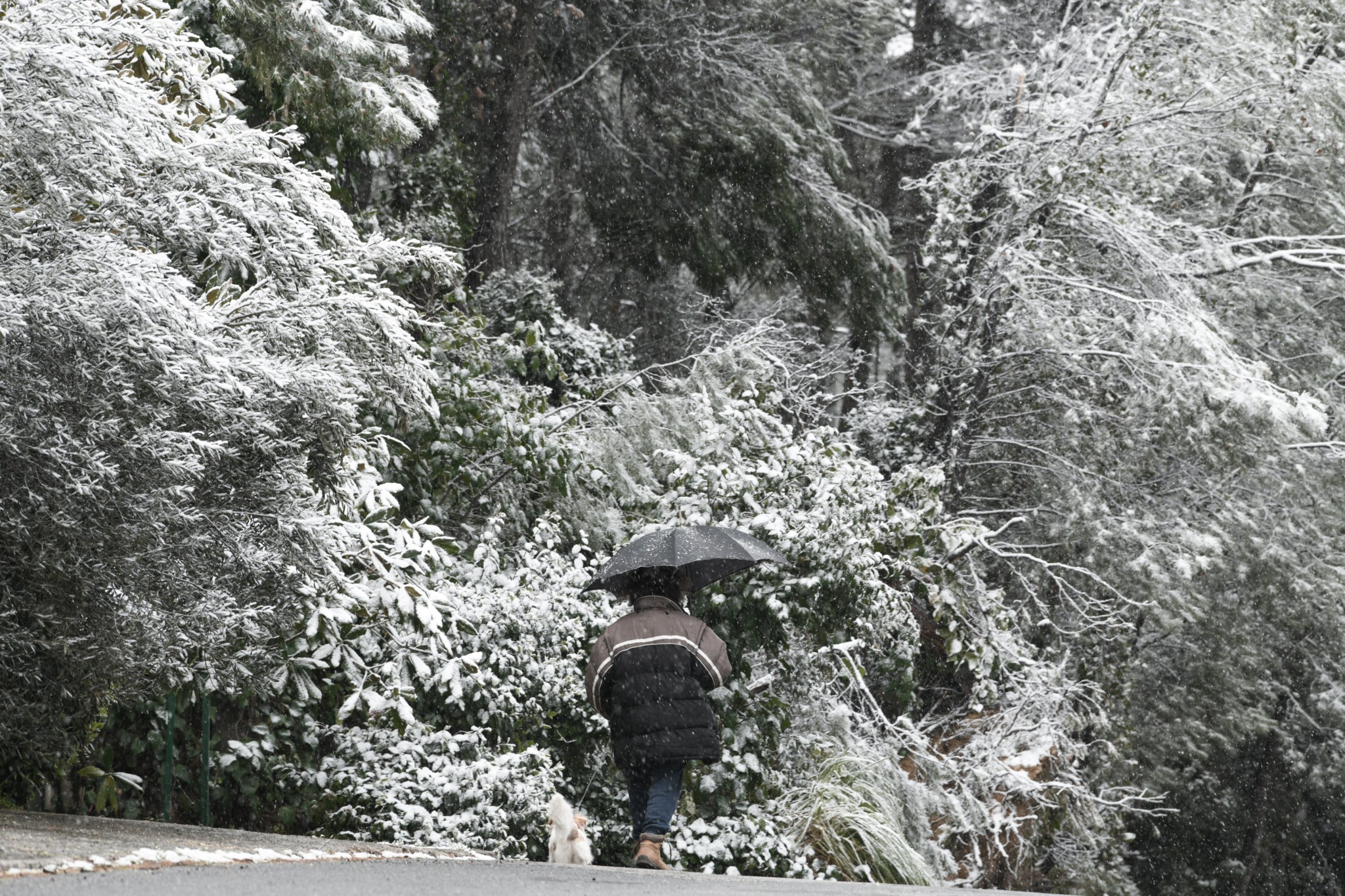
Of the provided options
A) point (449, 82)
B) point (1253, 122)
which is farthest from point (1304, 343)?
point (449, 82)

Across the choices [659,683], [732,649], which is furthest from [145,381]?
[732,649]

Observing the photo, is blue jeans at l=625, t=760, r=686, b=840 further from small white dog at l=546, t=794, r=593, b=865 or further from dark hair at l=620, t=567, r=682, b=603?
dark hair at l=620, t=567, r=682, b=603

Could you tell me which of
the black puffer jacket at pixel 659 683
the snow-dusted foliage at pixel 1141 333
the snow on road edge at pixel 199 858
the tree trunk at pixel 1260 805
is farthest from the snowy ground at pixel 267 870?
the tree trunk at pixel 1260 805

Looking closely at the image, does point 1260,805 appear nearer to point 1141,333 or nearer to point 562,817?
point 1141,333

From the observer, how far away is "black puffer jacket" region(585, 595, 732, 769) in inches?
237

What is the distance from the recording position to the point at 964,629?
11.1 m

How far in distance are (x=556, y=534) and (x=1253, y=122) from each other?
894 centimetres

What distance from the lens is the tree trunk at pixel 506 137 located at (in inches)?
541

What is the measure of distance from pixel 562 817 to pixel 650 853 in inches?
18.8

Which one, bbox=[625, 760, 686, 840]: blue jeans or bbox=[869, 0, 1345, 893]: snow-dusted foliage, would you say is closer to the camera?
bbox=[625, 760, 686, 840]: blue jeans

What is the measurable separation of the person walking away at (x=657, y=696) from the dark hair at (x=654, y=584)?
0.23 meters

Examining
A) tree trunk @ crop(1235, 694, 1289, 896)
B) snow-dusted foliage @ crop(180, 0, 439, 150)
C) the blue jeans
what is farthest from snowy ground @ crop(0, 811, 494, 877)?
tree trunk @ crop(1235, 694, 1289, 896)

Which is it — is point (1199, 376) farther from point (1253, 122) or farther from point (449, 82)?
point (449, 82)

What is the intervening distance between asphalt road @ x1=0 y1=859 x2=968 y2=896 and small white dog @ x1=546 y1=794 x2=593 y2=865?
0.17 meters
